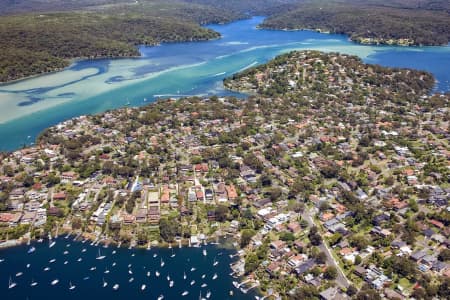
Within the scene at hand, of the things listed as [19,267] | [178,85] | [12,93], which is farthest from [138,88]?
[19,267]

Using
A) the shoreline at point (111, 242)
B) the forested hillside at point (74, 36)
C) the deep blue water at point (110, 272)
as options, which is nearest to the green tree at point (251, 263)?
the deep blue water at point (110, 272)

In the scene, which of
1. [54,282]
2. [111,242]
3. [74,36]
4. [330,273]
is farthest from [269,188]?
[74,36]

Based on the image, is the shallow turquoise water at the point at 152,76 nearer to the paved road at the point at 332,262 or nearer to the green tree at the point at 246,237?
the green tree at the point at 246,237

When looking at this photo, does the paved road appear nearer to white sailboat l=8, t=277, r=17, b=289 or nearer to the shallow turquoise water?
white sailboat l=8, t=277, r=17, b=289

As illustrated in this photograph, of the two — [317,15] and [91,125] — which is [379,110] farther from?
[317,15]

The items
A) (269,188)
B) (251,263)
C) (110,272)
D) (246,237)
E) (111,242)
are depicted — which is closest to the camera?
(251,263)

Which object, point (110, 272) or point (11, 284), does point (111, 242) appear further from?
point (11, 284)
